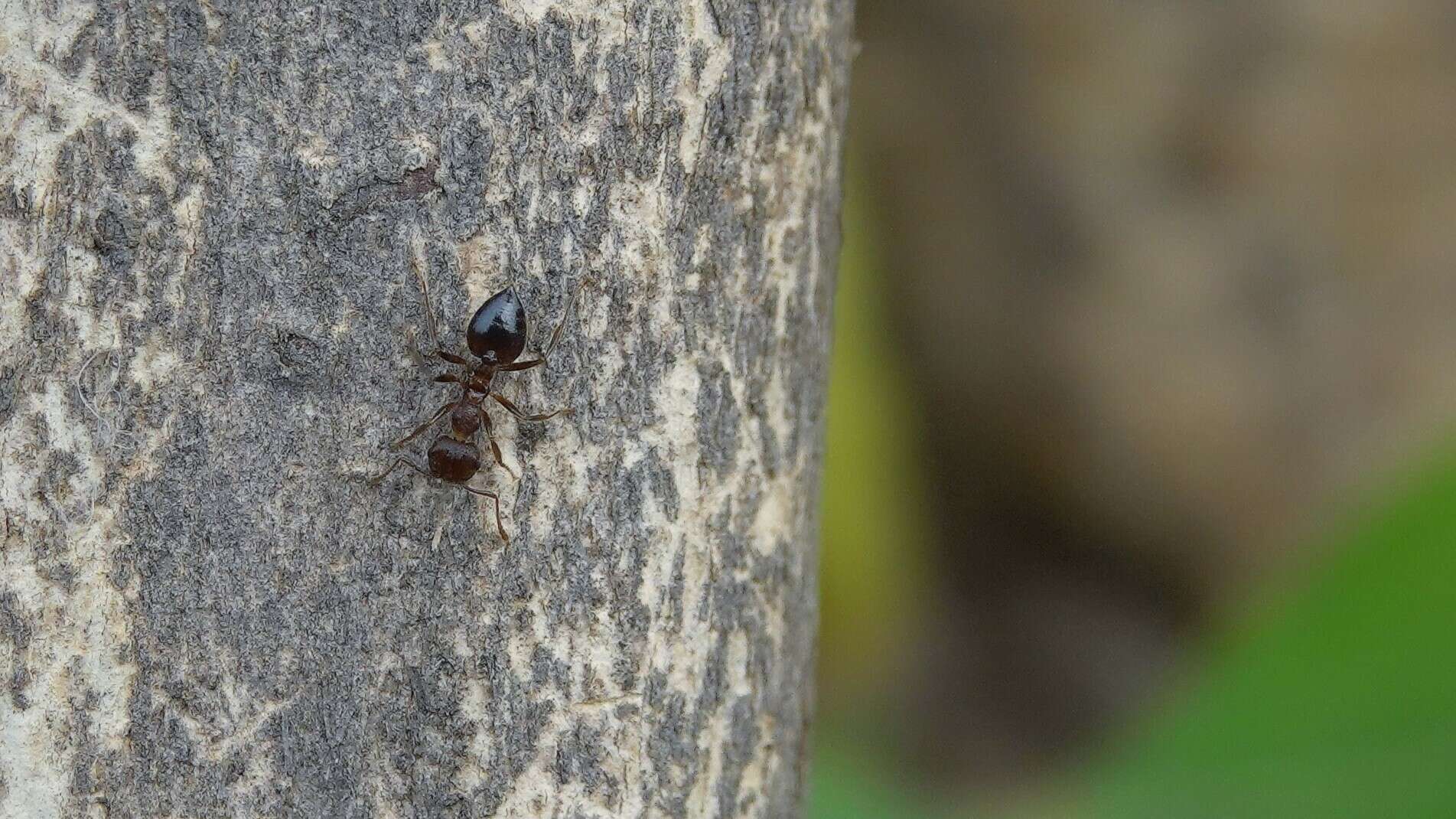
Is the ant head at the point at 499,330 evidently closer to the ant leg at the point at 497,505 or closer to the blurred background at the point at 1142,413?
the ant leg at the point at 497,505

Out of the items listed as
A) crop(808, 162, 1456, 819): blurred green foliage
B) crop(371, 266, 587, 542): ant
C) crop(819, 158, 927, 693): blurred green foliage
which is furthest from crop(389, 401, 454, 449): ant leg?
crop(819, 158, 927, 693): blurred green foliage

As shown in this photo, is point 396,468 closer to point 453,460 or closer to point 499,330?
point 453,460

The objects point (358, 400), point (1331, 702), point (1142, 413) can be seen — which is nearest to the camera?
point (358, 400)

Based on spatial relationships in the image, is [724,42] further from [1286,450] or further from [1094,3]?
[1286,450]

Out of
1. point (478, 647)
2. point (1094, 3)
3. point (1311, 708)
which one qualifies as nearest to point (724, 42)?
point (478, 647)

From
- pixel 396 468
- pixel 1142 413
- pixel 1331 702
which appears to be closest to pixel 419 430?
pixel 396 468

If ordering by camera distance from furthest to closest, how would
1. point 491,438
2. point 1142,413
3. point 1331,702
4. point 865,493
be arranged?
point 865,493 → point 1142,413 → point 1331,702 → point 491,438
